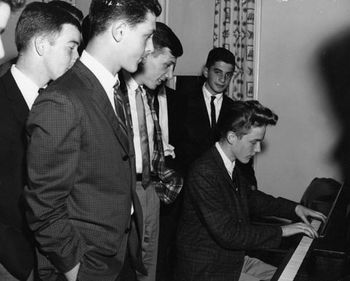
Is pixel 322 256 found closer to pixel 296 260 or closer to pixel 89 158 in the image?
pixel 296 260

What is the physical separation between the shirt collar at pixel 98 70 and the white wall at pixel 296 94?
3839 millimetres

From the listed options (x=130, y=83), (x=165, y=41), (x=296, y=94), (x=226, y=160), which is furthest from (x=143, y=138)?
(x=296, y=94)

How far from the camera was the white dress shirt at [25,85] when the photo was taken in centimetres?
183

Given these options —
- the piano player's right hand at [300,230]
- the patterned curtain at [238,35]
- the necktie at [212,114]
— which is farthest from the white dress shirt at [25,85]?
the patterned curtain at [238,35]

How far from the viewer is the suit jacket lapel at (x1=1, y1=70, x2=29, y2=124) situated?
1.75 metres

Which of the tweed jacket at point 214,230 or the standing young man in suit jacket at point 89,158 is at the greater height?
the standing young man in suit jacket at point 89,158

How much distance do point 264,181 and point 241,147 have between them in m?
2.94

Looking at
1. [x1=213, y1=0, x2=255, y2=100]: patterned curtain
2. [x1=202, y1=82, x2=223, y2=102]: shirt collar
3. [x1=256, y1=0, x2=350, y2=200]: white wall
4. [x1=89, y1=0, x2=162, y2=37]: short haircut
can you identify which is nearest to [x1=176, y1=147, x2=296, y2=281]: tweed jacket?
[x1=89, y1=0, x2=162, y2=37]: short haircut

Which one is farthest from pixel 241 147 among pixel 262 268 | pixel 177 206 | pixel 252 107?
pixel 177 206

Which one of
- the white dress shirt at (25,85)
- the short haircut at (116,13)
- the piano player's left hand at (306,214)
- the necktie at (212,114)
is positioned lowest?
the piano player's left hand at (306,214)

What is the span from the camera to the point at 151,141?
108 inches

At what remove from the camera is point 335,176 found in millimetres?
4988

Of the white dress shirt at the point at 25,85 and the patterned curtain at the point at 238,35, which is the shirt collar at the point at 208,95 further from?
the white dress shirt at the point at 25,85

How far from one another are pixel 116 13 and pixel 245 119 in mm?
1122
